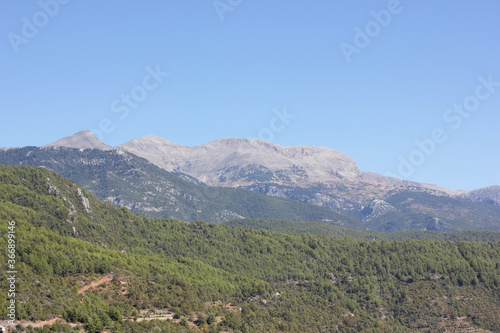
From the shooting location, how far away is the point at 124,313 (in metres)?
122

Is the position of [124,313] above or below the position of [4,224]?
below

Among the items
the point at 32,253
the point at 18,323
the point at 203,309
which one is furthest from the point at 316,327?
the point at 18,323

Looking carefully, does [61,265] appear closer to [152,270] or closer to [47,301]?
[47,301]

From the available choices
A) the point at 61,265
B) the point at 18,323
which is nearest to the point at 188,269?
the point at 61,265

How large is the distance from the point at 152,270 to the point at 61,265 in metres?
39.4

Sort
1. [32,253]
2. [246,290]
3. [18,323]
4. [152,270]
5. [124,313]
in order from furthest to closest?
[246,290] < [152,270] < [32,253] < [124,313] < [18,323]

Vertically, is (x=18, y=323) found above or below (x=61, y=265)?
below

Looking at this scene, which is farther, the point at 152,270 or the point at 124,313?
the point at 152,270

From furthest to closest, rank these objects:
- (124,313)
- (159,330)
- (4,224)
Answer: (4,224)
(124,313)
(159,330)

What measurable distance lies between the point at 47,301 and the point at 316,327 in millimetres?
92462

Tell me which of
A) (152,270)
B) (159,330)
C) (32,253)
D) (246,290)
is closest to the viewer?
(159,330)

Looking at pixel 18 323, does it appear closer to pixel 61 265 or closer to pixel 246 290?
pixel 61 265

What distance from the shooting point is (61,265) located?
137125 mm

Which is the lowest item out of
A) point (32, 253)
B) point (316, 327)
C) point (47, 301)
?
point (316, 327)
